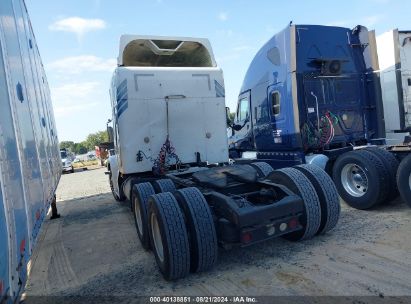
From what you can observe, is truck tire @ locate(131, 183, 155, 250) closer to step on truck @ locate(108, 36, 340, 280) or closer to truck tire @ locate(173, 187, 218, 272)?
step on truck @ locate(108, 36, 340, 280)

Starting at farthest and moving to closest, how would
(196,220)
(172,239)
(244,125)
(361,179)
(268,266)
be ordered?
(244,125), (361,179), (268,266), (196,220), (172,239)

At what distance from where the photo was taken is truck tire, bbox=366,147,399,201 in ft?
18.5

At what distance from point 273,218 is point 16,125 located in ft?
9.04

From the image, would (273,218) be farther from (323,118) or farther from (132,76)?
(323,118)

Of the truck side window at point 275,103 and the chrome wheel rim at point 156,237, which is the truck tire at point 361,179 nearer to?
the truck side window at point 275,103

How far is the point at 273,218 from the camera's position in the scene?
3838 mm

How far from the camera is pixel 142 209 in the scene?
4.86 m

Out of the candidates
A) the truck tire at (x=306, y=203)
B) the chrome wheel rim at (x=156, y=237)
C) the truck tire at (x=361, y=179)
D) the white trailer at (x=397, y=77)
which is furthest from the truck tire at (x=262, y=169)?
the white trailer at (x=397, y=77)

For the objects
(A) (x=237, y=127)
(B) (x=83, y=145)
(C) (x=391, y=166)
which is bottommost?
(C) (x=391, y=166)

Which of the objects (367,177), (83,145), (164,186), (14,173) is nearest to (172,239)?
(164,186)

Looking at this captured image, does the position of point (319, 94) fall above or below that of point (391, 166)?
above

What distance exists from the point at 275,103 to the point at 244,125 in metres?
1.64

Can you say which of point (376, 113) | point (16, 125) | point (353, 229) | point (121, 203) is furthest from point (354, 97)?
point (16, 125)

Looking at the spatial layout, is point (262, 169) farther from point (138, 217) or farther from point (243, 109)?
Result: point (243, 109)
